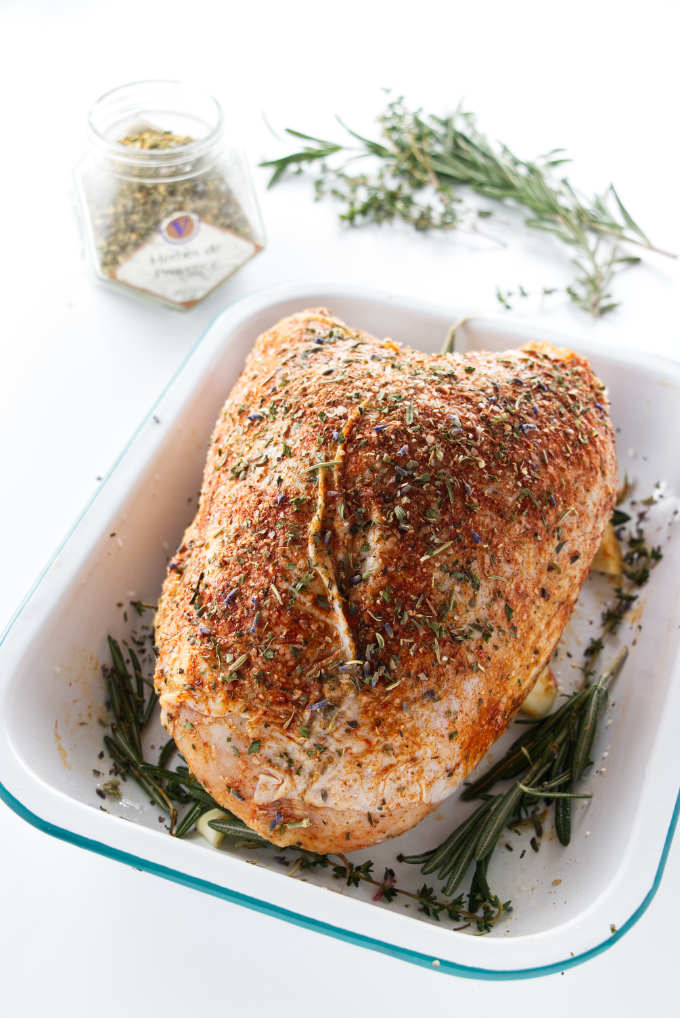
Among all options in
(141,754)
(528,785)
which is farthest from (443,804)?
(141,754)

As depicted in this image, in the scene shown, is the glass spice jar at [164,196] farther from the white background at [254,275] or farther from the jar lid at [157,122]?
the white background at [254,275]

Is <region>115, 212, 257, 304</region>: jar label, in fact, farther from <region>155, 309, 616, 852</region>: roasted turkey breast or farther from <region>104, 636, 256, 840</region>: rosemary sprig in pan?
<region>104, 636, 256, 840</region>: rosemary sprig in pan

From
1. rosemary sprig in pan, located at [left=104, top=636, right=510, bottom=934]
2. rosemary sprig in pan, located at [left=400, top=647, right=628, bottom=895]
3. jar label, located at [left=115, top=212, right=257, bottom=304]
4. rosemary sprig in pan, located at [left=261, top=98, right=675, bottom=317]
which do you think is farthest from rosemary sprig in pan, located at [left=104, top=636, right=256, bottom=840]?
rosemary sprig in pan, located at [left=261, top=98, right=675, bottom=317]

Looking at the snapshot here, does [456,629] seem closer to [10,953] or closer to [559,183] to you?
[10,953]

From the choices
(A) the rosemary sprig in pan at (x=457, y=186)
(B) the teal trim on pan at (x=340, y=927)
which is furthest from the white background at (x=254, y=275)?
(B) the teal trim on pan at (x=340, y=927)

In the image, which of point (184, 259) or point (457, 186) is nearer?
point (184, 259)

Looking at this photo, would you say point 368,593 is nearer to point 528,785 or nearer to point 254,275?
point 528,785
